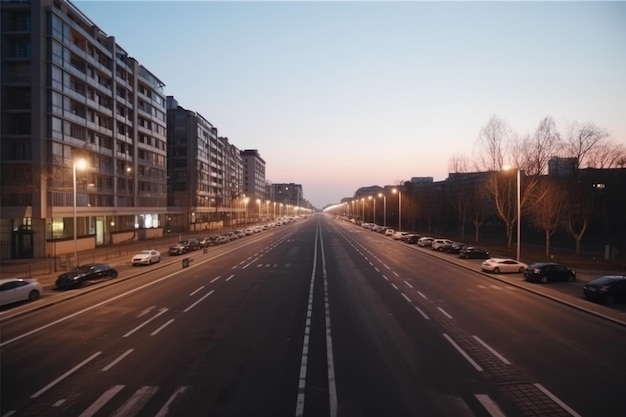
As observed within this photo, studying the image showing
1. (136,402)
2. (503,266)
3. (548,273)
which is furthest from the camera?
(503,266)

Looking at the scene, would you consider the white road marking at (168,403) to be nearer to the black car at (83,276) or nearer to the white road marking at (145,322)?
the white road marking at (145,322)

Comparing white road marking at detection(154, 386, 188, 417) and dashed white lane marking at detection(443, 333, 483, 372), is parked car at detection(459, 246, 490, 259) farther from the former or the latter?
white road marking at detection(154, 386, 188, 417)

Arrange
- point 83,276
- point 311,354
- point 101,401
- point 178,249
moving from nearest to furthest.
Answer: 1. point 101,401
2. point 311,354
3. point 83,276
4. point 178,249

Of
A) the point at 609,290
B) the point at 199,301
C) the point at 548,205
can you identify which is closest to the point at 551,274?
the point at 609,290

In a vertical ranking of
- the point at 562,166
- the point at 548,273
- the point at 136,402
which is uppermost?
the point at 562,166

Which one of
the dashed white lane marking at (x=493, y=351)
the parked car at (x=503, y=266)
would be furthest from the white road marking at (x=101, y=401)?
the parked car at (x=503, y=266)

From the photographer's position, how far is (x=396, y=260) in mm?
43281

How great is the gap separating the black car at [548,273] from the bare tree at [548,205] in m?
16.5

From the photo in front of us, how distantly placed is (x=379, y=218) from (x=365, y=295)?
11650cm

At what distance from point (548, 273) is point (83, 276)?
95.1 feet

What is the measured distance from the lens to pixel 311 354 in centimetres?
1380

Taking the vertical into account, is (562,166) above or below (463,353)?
above

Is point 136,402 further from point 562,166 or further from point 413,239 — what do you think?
point 562,166

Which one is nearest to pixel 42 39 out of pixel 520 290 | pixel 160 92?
pixel 160 92
